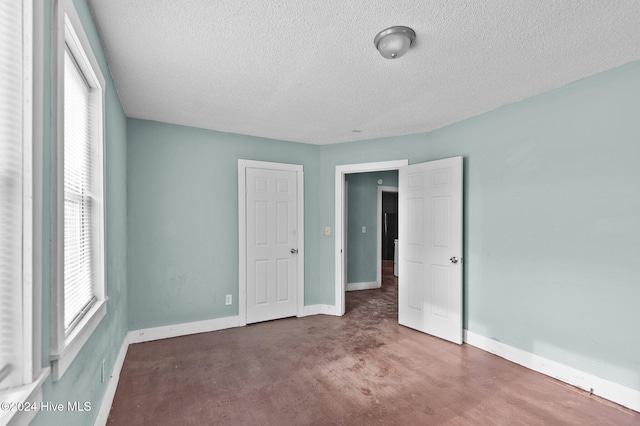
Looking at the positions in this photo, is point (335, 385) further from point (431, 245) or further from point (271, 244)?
point (271, 244)

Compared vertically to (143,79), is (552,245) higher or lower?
lower

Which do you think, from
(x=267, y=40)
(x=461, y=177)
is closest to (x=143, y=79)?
(x=267, y=40)

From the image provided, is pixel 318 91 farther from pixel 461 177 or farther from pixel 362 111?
pixel 461 177

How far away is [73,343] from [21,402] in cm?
53

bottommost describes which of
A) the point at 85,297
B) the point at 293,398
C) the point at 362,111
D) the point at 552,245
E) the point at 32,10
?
the point at 293,398

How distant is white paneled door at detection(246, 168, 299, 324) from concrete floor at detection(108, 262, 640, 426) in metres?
0.58

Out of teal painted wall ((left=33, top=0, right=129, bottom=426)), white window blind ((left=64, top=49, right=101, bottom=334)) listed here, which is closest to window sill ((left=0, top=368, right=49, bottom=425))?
teal painted wall ((left=33, top=0, right=129, bottom=426))

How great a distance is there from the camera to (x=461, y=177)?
3.51 m

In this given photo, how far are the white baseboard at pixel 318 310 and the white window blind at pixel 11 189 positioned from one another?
12.4 feet

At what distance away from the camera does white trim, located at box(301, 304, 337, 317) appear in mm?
4561

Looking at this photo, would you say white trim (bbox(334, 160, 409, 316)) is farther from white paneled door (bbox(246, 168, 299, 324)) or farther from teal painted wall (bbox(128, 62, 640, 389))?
white paneled door (bbox(246, 168, 299, 324))

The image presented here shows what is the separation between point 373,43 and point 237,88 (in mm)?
1272

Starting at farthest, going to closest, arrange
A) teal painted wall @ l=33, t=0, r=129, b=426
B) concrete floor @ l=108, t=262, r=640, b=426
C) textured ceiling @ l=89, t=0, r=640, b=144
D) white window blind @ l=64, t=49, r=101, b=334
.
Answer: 1. concrete floor @ l=108, t=262, r=640, b=426
2. textured ceiling @ l=89, t=0, r=640, b=144
3. white window blind @ l=64, t=49, r=101, b=334
4. teal painted wall @ l=33, t=0, r=129, b=426

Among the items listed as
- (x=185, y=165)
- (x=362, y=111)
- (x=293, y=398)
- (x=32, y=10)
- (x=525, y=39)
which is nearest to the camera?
(x=32, y=10)
